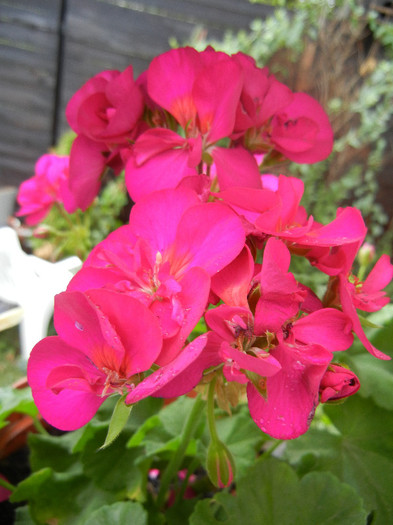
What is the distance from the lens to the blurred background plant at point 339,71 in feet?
6.85

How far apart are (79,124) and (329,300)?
0.86ft

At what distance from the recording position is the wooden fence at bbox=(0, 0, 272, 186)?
89.8 inches

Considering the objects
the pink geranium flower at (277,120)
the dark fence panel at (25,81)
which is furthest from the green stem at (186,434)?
the dark fence panel at (25,81)

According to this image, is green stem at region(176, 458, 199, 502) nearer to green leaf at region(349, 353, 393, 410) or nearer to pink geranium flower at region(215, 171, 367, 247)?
green leaf at region(349, 353, 393, 410)

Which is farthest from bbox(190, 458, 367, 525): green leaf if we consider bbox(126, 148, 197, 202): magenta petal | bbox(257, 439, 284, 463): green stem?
bbox(126, 148, 197, 202): magenta petal

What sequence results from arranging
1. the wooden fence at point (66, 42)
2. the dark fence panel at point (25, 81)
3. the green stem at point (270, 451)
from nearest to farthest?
the green stem at point (270, 451), the wooden fence at point (66, 42), the dark fence panel at point (25, 81)

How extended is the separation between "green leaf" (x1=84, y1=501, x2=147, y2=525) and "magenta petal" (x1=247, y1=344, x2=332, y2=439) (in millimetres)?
231

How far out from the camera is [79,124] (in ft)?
1.39

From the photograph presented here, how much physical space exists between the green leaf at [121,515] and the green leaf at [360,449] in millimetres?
214

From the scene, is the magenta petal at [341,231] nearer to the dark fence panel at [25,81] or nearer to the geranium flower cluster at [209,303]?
the geranium flower cluster at [209,303]

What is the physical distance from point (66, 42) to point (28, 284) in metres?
1.93

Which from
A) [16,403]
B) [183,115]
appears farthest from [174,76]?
[16,403]

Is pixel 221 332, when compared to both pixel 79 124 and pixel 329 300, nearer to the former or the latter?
pixel 329 300

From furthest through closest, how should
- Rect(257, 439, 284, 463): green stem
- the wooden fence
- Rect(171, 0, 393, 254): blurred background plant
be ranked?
the wooden fence < Rect(171, 0, 393, 254): blurred background plant < Rect(257, 439, 284, 463): green stem
